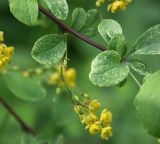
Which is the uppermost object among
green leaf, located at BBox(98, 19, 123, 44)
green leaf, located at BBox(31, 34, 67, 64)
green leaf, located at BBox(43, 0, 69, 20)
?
green leaf, located at BBox(43, 0, 69, 20)

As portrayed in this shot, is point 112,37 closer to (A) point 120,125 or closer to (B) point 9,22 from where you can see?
(A) point 120,125

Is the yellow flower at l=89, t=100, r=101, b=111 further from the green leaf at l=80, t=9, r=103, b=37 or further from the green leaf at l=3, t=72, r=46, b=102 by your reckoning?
the green leaf at l=3, t=72, r=46, b=102

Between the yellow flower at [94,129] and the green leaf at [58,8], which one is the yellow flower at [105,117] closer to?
the yellow flower at [94,129]

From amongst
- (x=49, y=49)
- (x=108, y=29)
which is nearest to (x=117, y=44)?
(x=108, y=29)

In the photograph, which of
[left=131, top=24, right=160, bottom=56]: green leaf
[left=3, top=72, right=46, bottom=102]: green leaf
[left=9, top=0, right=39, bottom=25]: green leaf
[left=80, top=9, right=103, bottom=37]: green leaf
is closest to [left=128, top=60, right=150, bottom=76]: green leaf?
[left=131, top=24, right=160, bottom=56]: green leaf

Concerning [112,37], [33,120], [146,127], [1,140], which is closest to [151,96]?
[146,127]

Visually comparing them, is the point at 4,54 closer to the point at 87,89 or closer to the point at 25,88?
the point at 25,88
